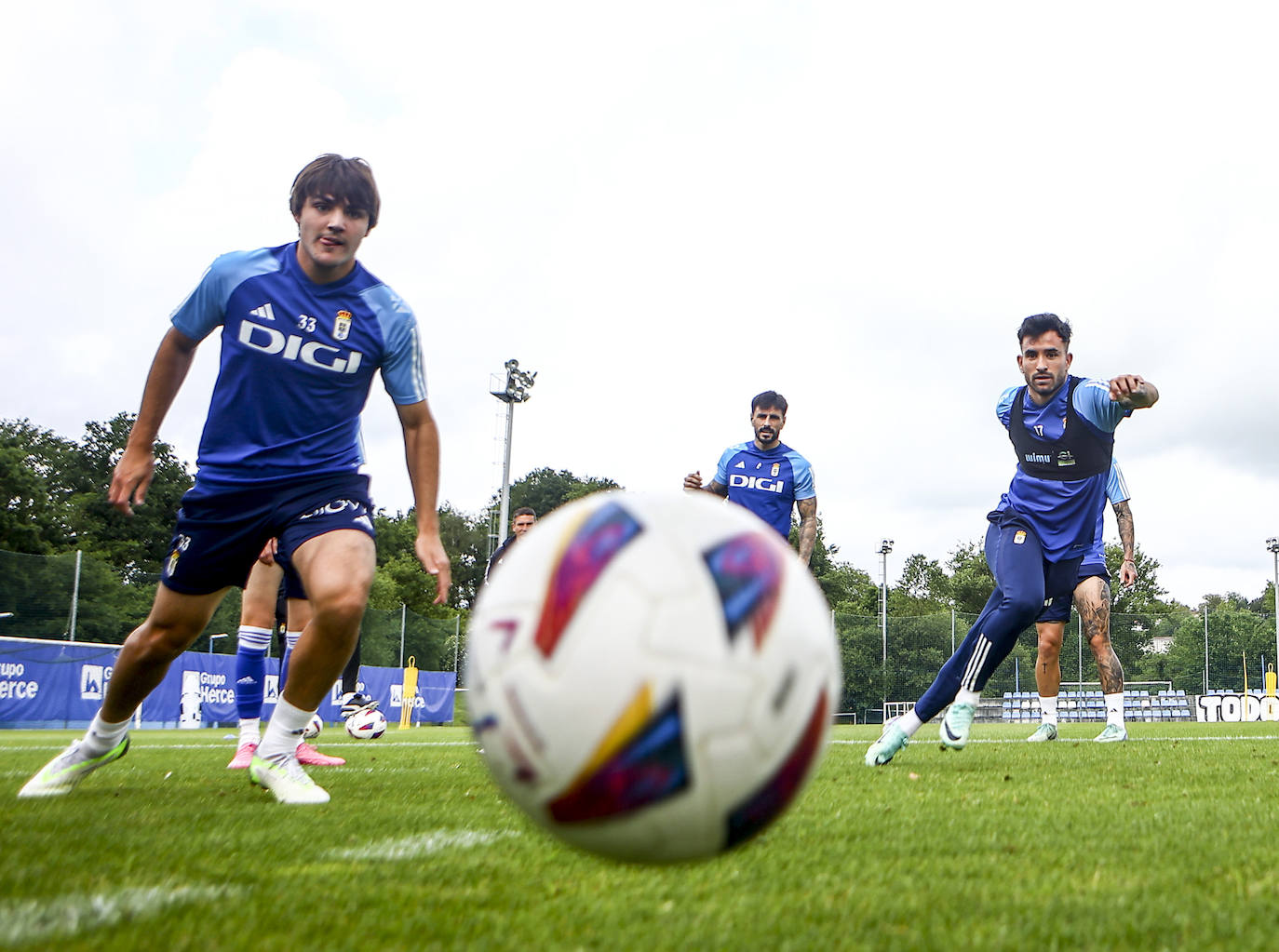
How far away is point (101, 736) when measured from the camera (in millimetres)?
4738

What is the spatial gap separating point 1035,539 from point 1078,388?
104 centimetres

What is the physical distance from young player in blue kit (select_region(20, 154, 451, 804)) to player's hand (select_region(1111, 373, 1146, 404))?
11.0 ft

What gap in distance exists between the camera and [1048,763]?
6488 millimetres

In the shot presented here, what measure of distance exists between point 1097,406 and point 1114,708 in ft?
12.7

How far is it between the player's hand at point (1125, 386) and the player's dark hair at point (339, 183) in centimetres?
366

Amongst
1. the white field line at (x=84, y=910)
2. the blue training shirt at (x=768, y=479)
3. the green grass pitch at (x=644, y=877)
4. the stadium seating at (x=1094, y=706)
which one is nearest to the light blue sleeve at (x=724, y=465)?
the blue training shirt at (x=768, y=479)

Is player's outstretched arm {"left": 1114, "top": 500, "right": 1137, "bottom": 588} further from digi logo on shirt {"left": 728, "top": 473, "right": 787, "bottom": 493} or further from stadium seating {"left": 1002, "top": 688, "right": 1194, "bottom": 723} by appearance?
stadium seating {"left": 1002, "top": 688, "right": 1194, "bottom": 723}

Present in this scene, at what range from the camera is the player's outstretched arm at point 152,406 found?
4590mm

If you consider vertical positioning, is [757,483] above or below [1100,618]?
above

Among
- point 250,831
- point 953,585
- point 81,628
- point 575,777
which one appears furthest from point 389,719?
point 953,585

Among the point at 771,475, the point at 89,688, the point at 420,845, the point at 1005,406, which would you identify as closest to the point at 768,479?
the point at 771,475

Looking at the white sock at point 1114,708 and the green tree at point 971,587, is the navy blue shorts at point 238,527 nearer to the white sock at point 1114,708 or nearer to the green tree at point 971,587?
Result: the white sock at point 1114,708

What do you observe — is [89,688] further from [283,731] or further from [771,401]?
[283,731]

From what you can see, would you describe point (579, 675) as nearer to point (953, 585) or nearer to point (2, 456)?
point (2, 456)
